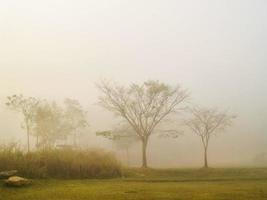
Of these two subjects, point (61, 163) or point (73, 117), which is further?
point (73, 117)

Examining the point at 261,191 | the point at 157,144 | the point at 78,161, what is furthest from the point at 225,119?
the point at 157,144

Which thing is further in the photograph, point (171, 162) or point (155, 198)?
point (171, 162)

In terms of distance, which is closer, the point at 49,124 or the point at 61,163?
the point at 61,163

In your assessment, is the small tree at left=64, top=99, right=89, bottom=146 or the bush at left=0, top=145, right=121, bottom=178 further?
the small tree at left=64, top=99, right=89, bottom=146

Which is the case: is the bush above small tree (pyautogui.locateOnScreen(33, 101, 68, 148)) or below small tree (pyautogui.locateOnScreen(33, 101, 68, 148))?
below

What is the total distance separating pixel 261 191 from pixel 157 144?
7237 cm

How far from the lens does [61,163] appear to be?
2572 cm

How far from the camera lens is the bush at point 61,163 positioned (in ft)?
76.7

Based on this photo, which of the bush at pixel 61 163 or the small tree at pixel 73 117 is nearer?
the bush at pixel 61 163

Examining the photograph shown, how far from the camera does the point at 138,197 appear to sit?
1670cm

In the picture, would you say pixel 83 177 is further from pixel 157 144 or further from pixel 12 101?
pixel 157 144

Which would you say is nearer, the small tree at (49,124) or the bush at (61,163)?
the bush at (61,163)

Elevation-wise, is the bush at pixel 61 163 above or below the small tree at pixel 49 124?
below

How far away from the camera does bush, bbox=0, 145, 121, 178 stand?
23391 millimetres
